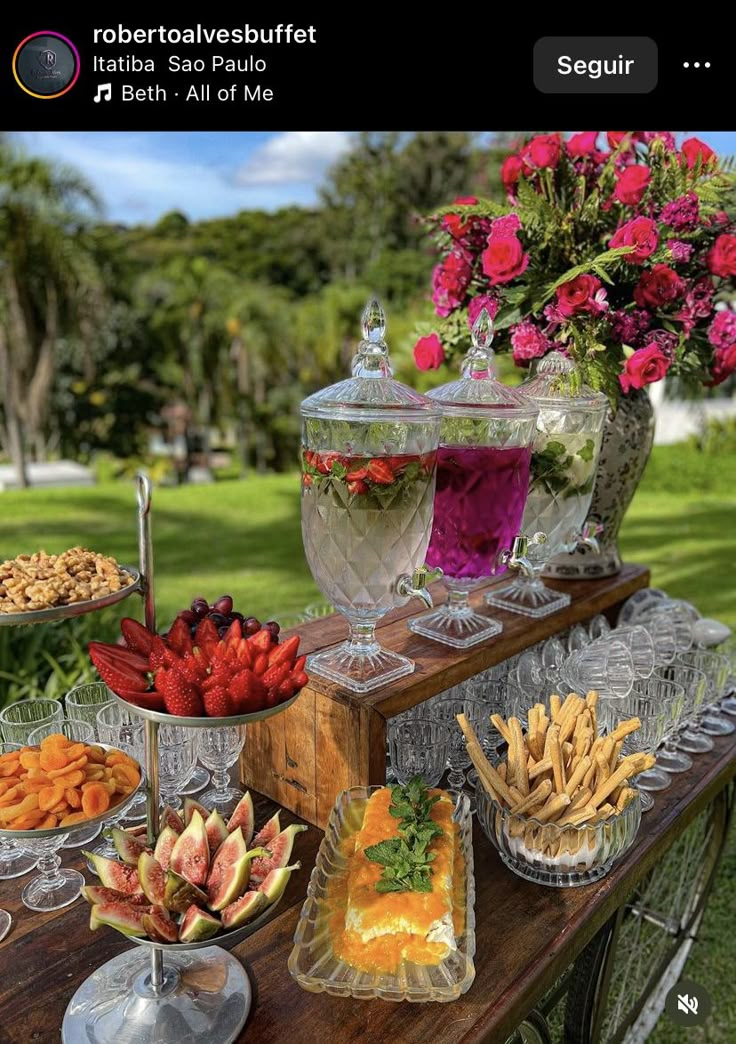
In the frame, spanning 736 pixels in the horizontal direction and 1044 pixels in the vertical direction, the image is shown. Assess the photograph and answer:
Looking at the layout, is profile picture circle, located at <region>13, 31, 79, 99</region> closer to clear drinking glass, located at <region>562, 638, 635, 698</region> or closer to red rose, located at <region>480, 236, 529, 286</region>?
red rose, located at <region>480, 236, 529, 286</region>

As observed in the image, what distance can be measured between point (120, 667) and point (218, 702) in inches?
6.4

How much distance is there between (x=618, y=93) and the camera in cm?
194

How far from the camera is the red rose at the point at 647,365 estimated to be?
1896 millimetres

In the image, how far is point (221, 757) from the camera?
1661 millimetres

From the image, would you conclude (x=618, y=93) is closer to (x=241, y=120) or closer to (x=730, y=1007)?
(x=241, y=120)

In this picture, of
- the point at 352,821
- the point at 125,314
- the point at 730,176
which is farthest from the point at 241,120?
the point at 125,314

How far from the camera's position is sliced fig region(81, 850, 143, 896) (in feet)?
3.73

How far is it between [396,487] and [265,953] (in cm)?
77

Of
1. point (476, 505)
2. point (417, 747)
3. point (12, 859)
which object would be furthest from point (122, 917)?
point (476, 505)

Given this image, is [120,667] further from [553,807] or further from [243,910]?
[553,807]

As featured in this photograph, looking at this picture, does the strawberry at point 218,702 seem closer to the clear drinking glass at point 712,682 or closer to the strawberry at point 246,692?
the strawberry at point 246,692

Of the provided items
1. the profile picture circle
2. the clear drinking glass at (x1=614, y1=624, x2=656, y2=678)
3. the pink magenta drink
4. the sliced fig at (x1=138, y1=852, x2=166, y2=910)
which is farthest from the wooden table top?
the profile picture circle

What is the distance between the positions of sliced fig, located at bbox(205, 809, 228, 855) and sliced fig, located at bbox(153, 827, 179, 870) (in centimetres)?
5

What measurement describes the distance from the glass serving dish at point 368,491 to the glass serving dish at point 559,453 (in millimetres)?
373
